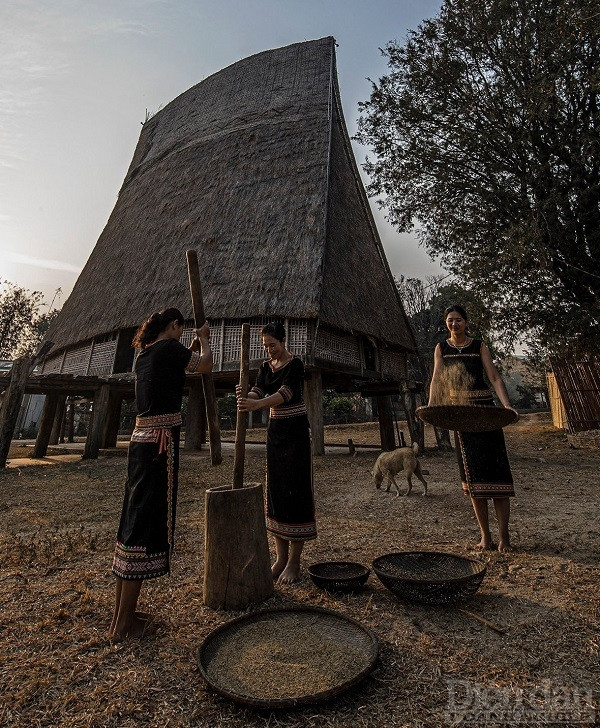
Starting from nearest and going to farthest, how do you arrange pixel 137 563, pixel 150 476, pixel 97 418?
pixel 137 563
pixel 150 476
pixel 97 418

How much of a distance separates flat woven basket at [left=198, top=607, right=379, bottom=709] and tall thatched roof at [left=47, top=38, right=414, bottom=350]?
311 inches

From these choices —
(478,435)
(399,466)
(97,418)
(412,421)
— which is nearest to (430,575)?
(478,435)

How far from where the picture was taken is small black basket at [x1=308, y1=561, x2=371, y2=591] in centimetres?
272

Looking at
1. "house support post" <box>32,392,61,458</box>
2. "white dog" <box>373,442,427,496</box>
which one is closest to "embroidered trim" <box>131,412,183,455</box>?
"white dog" <box>373,442,427,496</box>

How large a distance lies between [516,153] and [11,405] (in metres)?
12.7

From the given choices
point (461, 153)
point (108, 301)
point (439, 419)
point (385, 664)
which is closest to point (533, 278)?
point (461, 153)

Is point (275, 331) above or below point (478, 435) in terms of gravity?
above

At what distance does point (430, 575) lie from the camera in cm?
276

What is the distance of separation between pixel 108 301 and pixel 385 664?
45.7 feet

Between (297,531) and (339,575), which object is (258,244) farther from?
(339,575)

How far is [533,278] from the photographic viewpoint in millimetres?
9578


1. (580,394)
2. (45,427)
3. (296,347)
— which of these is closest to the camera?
(296,347)

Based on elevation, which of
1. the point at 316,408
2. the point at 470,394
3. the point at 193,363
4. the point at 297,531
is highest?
the point at 193,363

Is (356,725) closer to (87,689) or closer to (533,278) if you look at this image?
(87,689)
